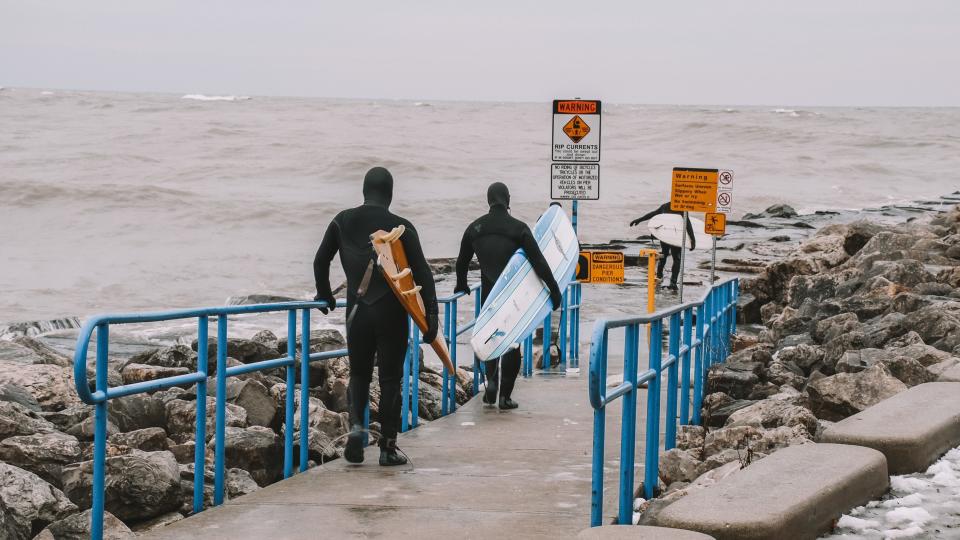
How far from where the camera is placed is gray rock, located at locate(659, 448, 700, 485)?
6.94 meters

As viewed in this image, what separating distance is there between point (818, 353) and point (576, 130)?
3458 mm

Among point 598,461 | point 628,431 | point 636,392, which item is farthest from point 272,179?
point 598,461

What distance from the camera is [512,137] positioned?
97.9 m

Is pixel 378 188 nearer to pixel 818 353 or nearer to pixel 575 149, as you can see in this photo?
pixel 575 149

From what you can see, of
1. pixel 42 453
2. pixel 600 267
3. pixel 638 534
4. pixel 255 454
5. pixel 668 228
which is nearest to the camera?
pixel 638 534

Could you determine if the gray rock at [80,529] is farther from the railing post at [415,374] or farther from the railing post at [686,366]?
the railing post at [686,366]

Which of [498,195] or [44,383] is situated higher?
[498,195]

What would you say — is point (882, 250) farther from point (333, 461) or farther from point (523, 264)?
point (333, 461)

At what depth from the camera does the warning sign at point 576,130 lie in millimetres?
12461

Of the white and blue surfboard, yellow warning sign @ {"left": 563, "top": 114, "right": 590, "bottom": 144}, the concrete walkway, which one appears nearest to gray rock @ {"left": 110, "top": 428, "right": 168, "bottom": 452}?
the concrete walkway

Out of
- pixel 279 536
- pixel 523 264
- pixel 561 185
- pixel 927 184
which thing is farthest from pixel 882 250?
pixel 927 184

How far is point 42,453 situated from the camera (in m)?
7.23

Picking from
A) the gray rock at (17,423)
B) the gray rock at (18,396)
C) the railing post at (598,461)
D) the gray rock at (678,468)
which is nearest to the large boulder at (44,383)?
the gray rock at (18,396)

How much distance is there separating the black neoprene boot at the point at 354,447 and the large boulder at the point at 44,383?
3590 mm
